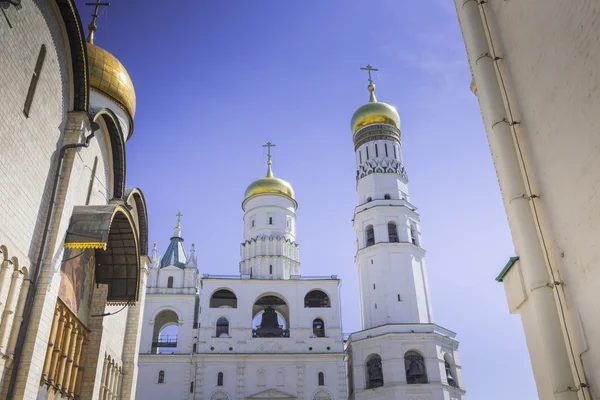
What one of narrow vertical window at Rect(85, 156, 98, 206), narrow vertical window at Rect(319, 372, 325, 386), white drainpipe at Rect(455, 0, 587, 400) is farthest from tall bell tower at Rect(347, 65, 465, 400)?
white drainpipe at Rect(455, 0, 587, 400)

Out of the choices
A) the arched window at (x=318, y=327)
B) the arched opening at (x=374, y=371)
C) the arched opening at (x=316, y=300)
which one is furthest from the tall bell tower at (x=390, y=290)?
the arched opening at (x=316, y=300)

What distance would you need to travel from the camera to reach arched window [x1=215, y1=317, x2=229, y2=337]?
1314 inches

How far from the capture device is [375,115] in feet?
123

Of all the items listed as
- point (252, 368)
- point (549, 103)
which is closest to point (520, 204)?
point (549, 103)

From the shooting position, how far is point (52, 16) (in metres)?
10.6

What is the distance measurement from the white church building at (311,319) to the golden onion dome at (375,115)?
0.08 metres

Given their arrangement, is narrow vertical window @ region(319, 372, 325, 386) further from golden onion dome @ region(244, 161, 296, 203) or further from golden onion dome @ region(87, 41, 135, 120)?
golden onion dome @ region(87, 41, 135, 120)

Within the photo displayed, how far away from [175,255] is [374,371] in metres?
14.7

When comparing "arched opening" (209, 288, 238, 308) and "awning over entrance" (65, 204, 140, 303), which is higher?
"arched opening" (209, 288, 238, 308)

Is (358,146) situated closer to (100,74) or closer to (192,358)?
(192,358)

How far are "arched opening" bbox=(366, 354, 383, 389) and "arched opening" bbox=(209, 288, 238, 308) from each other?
32.2ft

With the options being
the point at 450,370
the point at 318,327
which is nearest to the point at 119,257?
the point at 318,327

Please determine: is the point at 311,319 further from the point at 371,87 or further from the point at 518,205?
the point at 518,205

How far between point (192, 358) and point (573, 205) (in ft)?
93.3
